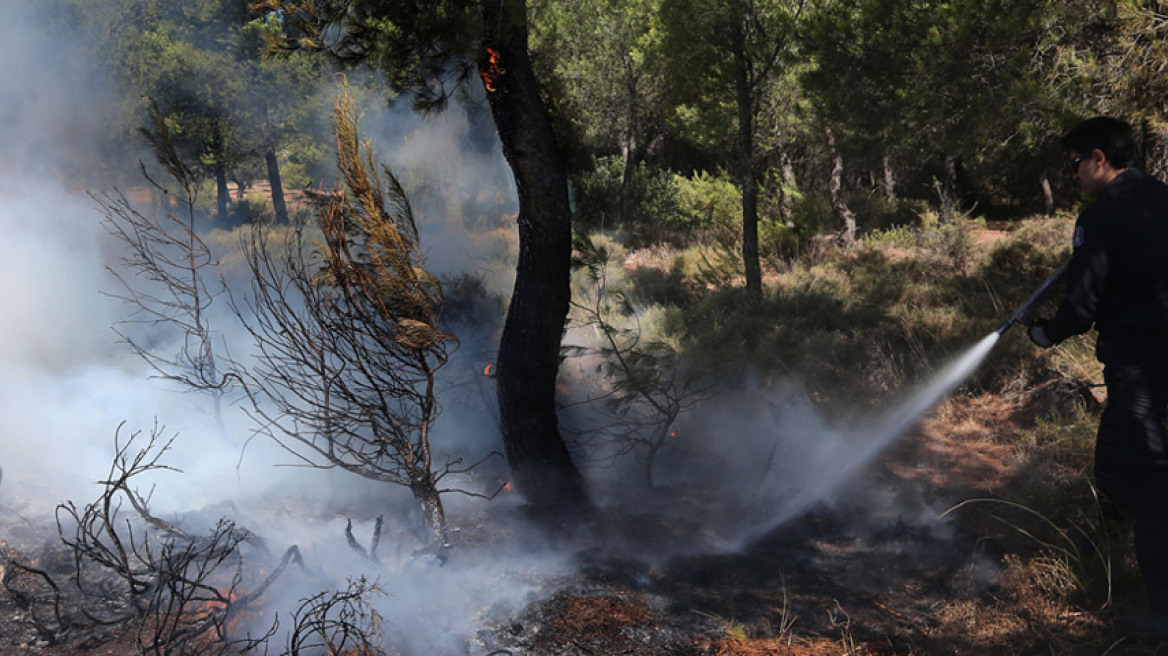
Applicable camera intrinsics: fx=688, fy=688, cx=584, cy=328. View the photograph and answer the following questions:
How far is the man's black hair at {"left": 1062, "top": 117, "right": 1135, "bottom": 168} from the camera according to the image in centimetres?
289

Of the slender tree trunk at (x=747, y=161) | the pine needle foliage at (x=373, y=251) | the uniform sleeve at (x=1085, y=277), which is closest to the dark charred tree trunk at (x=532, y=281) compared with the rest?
the pine needle foliage at (x=373, y=251)

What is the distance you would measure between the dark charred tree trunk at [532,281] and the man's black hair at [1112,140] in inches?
106

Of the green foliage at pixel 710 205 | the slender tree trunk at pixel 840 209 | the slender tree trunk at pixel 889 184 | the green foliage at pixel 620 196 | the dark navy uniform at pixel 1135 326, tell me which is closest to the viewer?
the dark navy uniform at pixel 1135 326

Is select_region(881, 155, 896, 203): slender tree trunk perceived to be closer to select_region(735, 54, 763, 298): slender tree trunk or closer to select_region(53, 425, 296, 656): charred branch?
select_region(735, 54, 763, 298): slender tree trunk

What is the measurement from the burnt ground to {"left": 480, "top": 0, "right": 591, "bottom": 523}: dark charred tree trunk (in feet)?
1.81

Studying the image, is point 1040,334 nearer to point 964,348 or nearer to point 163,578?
point 964,348

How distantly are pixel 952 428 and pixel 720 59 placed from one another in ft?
15.4

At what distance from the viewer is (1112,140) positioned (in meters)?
2.90

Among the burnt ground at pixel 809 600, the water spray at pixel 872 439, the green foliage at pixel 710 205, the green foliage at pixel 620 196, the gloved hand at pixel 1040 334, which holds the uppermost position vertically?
the green foliage at pixel 620 196

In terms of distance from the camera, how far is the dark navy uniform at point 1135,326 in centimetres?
273

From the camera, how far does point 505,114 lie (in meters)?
4.30

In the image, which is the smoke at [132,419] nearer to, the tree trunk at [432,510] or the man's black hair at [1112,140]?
the tree trunk at [432,510]

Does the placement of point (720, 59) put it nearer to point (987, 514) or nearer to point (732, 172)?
point (987, 514)

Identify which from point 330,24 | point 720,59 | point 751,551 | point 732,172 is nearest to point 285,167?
point 732,172
